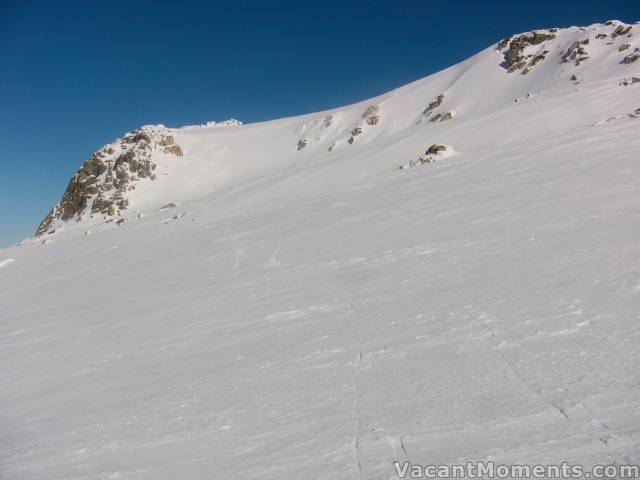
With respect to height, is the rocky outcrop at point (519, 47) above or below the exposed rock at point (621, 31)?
above

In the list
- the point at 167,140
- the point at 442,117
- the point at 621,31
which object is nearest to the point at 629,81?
the point at 442,117

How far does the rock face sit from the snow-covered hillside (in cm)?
3825

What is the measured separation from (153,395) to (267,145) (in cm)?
5311

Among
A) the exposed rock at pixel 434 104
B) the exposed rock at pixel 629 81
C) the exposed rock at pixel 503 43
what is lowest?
the exposed rock at pixel 629 81

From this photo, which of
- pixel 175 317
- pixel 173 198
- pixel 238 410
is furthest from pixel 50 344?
pixel 173 198

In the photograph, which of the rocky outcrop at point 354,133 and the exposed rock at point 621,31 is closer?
the exposed rock at point 621,31

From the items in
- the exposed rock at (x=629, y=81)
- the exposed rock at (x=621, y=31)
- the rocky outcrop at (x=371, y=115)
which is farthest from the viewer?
the rocky outcrop at (x=371, y=115)

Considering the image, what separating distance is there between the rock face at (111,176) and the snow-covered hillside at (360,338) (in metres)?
38.2

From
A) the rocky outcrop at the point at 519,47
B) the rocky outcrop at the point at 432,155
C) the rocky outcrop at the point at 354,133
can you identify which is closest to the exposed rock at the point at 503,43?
the rocky outcrop at the point at 519,47

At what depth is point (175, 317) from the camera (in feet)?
21.4

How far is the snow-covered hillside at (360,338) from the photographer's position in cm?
272

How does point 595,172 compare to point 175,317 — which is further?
point 595,172

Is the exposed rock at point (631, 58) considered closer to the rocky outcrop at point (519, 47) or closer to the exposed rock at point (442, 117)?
the rocky outcrop at point (519, 47)

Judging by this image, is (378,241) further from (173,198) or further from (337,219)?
(173,198)
